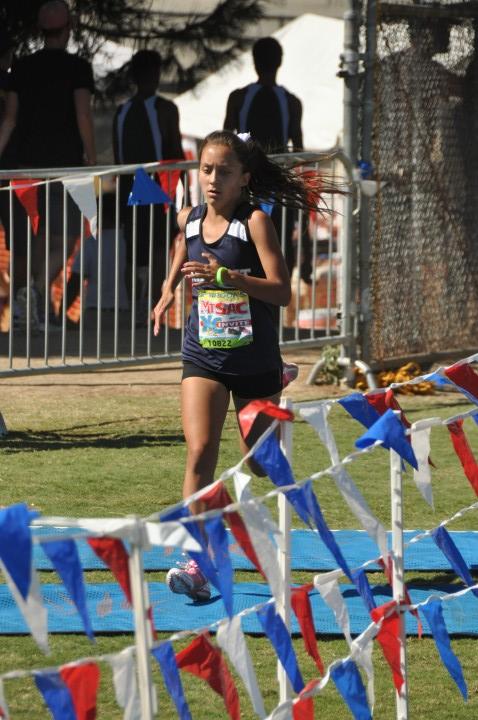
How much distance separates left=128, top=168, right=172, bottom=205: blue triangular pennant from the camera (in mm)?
8047

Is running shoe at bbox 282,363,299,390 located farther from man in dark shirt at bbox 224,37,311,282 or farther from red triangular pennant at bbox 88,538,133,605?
man in dark shirt at bbox 224,37,311,282

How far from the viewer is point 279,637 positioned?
331 centimetres

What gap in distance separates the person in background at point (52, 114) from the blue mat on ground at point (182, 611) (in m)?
4.49

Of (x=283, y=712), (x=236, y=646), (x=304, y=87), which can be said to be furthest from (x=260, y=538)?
(x=304, y=87)

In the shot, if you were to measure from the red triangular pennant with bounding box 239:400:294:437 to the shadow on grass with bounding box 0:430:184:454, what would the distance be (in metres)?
4.52

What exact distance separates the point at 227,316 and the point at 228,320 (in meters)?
→ 0.02

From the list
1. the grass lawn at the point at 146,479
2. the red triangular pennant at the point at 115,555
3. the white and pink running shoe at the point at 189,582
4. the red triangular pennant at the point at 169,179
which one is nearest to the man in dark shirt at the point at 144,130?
the grass lawn at the point at 146,479

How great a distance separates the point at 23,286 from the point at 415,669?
685 cm

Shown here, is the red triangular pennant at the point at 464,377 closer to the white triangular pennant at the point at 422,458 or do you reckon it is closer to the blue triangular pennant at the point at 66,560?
the white triangular pennant at the point at 422,458

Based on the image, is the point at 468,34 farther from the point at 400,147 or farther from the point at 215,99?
the point at 215,99

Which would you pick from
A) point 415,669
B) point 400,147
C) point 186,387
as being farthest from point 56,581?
point 400,147

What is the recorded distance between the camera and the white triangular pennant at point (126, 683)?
2729 millimetres

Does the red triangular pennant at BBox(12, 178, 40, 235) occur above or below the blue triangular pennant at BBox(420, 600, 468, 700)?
above

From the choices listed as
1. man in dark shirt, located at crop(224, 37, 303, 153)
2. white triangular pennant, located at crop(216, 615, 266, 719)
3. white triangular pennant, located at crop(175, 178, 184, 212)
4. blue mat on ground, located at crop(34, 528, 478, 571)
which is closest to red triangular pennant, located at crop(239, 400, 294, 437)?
white triangular pennant, located at crop(216, 615, 266, 719)
